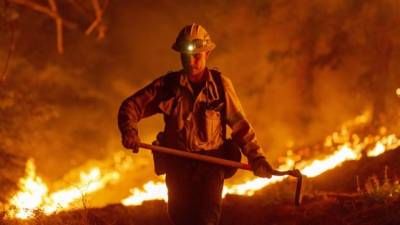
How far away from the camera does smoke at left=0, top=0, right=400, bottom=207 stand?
37.2 ft

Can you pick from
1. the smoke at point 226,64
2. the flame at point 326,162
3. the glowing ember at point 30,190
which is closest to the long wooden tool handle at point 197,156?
the flame at point 326,162

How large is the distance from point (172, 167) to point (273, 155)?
6.80m

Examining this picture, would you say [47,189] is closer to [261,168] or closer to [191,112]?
[191,112]

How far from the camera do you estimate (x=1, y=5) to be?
31.1 ft

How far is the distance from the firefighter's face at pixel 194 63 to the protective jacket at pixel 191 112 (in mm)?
65

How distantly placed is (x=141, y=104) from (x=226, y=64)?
6677 mm

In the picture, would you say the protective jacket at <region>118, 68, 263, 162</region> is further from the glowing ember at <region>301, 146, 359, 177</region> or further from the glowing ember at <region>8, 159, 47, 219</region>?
the glowing ember at <region>8, 159, 47, 219</region>

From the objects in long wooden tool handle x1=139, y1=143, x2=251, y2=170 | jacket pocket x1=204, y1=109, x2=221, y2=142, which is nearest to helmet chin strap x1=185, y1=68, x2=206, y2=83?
jacket pocket x1=204, y1=109, x2=221, y2=142

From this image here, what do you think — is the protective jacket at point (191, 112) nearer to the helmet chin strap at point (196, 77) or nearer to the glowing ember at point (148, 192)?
the helmet chin strap at point (196, 77)

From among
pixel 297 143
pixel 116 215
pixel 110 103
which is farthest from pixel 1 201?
pixel 297 143

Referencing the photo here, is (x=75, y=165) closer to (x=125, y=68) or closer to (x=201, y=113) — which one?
(x=125, y=68)

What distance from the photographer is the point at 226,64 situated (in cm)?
1166

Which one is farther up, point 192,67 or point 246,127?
point 192,67

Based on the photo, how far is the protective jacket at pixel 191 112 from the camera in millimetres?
4988
